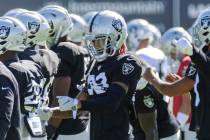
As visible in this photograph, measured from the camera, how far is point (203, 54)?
21.6 ft

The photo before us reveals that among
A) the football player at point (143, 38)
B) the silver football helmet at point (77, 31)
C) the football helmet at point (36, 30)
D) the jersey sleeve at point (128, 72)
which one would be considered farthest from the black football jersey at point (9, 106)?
the football player at point (143, 38)

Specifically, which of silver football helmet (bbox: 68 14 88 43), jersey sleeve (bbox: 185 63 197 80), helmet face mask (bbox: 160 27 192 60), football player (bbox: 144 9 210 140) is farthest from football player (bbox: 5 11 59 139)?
helmet face mask (bbox: 160 27 192 60)

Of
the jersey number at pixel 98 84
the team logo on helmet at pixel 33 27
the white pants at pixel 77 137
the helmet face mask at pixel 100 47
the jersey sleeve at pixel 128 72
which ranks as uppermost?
the team logo on helmet at pixel 33 27

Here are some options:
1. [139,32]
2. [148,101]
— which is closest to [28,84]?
[148,101]

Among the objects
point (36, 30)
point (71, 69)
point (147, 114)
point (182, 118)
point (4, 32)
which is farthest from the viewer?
point (182, 118)

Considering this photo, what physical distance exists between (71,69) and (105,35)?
1.53 metres

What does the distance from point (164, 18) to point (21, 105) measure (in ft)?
35.9

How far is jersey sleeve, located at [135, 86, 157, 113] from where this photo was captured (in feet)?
25.1

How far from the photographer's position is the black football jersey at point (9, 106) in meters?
6.29

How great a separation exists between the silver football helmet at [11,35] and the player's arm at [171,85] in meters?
0.98

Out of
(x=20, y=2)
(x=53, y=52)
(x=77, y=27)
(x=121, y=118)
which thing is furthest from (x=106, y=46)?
(x=20, y=2)

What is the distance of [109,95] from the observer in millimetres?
6707

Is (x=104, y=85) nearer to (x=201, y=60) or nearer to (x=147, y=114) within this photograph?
(x=201, y=60)

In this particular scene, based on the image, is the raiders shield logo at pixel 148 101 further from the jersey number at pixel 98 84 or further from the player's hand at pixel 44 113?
the player's hand at pixel 44 113
